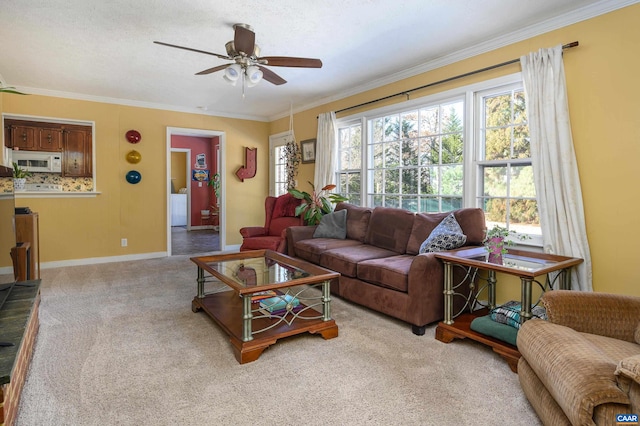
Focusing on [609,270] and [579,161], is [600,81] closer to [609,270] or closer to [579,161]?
[579,161]

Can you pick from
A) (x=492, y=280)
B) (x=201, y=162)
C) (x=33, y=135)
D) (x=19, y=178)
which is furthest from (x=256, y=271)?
(x=201, y=162)

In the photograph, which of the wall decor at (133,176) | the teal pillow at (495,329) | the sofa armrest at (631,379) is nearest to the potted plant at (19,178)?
the wall decor at (133,176)

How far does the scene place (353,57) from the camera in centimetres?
370

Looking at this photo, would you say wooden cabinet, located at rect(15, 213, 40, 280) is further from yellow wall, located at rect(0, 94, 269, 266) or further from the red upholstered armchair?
the red upholstered armchair

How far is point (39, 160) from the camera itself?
16.6ft

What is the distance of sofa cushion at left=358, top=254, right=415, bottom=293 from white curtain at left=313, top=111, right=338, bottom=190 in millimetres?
2181

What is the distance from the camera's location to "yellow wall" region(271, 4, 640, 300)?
247 cm

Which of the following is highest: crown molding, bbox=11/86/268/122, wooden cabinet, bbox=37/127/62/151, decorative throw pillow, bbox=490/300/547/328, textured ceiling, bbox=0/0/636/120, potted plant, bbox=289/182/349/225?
crown molding, bbox=11/86/268/122

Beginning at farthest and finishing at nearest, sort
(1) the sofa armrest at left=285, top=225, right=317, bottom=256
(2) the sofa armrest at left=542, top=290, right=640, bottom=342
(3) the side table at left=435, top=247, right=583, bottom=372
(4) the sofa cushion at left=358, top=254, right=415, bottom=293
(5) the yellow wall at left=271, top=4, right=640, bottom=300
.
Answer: (1) the sofa armrest at left=285, top=225, right=317, bottom=256 → (4) the sofa cushion at left=358, top=254, right=415, bottom=293 → (5) the yellow wall at left=271, top=4, right=640, bottom=300 → (3) the side table at left=435, top=247, right=583, bottom=372 → (2) the sofa armrest at left=542, top=290, right=640, bottom=342

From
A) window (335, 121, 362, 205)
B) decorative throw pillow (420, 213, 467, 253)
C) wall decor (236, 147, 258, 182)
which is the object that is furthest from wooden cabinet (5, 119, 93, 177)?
decorative throw pillow (420, 213, 467, 253)

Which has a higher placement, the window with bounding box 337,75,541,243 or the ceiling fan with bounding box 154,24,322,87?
the ceiling fan with bounding box 154,24,322,87

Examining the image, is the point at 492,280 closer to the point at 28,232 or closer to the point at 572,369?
the point at 572,369

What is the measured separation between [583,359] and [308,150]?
190 inches

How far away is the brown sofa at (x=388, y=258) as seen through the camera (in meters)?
2.73
